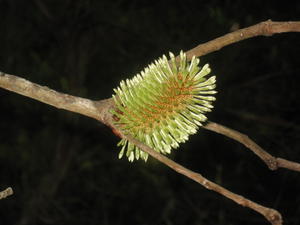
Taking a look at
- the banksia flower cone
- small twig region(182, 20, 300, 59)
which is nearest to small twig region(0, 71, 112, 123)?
the banksia flower cone

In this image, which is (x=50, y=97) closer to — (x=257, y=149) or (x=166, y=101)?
(x=166, y=101)

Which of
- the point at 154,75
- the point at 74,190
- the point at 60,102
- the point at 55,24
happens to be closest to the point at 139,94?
the point at 154,75

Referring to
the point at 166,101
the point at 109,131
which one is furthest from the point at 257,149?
the point at 109,131

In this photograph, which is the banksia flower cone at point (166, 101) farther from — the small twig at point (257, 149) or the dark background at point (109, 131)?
the dark background at point (109, 131)

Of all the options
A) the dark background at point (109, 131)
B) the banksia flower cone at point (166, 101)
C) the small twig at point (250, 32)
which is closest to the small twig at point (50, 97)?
the banksia flower cone at point (166, 101)

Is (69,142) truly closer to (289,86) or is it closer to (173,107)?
(289,86)

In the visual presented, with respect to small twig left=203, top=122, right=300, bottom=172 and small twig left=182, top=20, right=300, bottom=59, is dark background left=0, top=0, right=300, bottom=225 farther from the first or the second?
small twig left=182, top=20, right=300, bottom=59

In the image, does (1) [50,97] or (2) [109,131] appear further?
(2) [109,131]

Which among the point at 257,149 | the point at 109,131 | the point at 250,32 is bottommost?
the point at 257,149
